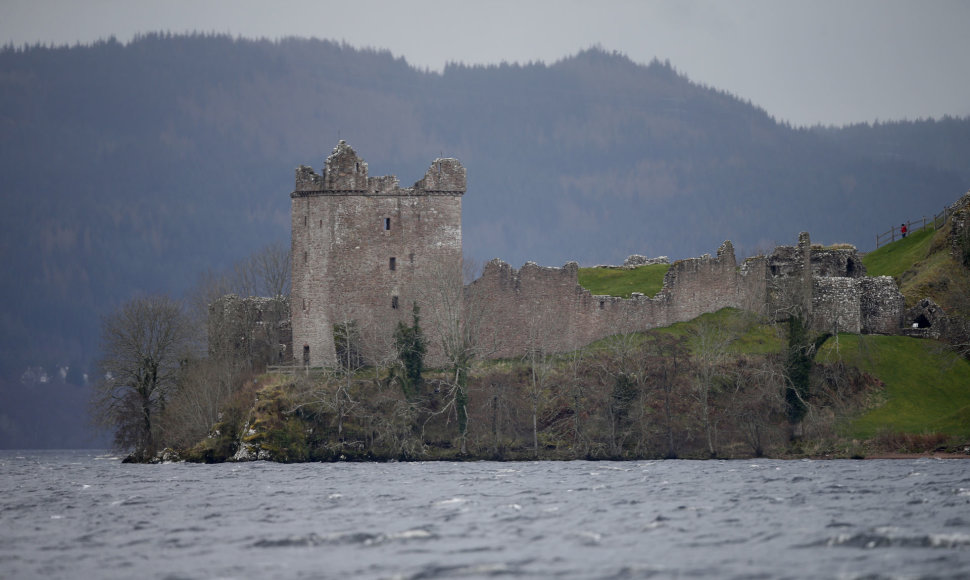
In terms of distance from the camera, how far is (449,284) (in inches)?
2840

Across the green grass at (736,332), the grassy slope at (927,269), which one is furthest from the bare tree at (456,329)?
the grassy slope at (927,269)

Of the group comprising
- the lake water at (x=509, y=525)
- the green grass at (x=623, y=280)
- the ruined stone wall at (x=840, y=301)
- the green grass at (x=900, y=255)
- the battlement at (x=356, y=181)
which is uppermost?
the battlement at (x=356, y=181)

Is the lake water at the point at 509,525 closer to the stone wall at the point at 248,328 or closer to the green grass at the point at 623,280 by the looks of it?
the green grass at the point at 623,280

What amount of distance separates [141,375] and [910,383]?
45039mm

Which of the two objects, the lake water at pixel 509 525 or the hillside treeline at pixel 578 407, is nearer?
the lake water at pixel 509 525

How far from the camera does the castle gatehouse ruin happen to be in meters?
70.6

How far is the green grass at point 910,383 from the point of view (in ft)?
202

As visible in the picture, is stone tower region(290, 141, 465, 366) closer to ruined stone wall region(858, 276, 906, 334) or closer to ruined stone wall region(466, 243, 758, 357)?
ruined stone wall region(466, 243, 758, 357)

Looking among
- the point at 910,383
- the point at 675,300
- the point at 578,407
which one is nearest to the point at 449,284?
the point at 578,407

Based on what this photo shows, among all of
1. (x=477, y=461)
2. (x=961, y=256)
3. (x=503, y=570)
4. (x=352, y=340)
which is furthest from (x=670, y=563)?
(x=961, y=256)

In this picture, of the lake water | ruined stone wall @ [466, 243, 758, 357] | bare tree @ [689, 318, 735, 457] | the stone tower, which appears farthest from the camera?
the stone tower

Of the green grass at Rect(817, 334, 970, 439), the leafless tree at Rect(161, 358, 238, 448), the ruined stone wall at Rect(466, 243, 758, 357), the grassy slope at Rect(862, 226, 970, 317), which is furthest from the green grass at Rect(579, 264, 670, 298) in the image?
the leafless tree at Rect(161, 358, 238, 448)

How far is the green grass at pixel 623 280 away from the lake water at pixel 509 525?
24786mm

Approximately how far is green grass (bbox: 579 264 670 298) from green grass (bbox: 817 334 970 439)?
1183cm
